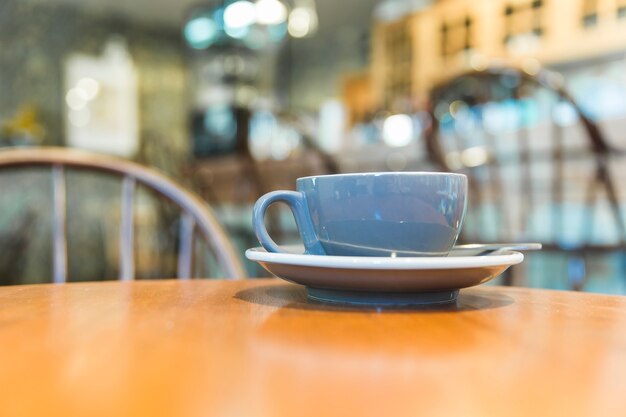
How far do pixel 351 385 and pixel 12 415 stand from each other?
120 mm

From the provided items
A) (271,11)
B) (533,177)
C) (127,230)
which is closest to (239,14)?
(271,11)

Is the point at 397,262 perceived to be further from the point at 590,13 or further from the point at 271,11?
the point at 590,13

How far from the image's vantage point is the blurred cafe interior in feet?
5.52

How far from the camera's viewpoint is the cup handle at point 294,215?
464mm

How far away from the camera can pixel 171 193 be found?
85 centimetres

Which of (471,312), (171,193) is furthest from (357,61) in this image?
(471,312)

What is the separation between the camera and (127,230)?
0.89 meters

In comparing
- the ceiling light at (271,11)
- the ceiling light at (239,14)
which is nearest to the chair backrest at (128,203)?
the ceiling light at (271,11)

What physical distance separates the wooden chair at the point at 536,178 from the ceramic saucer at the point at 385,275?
1185mm

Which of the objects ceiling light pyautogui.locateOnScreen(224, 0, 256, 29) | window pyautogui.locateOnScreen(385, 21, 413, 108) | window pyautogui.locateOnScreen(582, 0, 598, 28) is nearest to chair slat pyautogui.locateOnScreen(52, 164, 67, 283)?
ceiling light pyautogui.locateOnScreen(224, 0, 256, 29)

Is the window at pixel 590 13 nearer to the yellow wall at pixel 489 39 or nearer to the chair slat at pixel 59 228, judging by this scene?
the yellow wall at pixel 489 39

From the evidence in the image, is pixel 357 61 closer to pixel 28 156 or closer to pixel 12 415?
pixel 28 156

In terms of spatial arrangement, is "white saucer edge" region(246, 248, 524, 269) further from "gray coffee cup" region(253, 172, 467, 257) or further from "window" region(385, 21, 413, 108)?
"window" region(385, 21, 413, 108)

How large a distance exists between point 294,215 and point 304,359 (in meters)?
0.23
